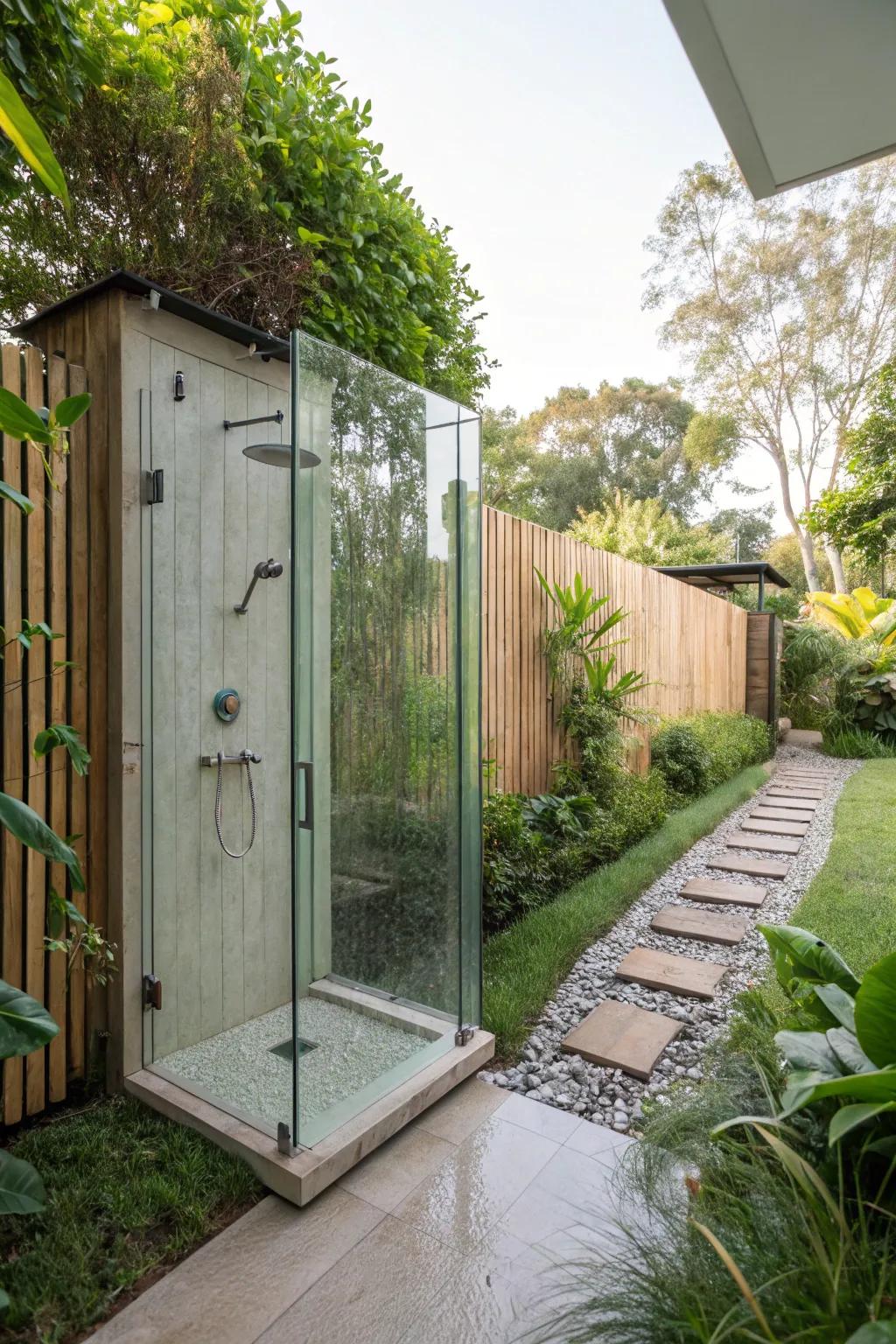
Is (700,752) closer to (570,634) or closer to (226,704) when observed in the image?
(570,634)

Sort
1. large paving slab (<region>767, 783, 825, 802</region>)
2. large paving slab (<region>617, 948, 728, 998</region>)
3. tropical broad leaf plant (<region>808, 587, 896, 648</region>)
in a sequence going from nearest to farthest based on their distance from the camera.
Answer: large paving slab (<region>617, 948, 728, 998</region>) < large paving slab (<region>767, 783, 825, 802</region>) < tropical broad leaf plant (<region>808, 587, 896, 648</region>)

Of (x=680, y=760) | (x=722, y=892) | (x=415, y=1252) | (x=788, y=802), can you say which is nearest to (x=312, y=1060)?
(x=415, y=1252)

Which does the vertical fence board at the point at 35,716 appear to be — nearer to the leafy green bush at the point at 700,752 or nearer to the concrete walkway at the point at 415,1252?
the concrete walkway at the point at 415,1252

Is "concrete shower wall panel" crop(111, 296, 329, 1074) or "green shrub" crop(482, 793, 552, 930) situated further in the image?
"green shrub" crop(482, 793, 552, 930)

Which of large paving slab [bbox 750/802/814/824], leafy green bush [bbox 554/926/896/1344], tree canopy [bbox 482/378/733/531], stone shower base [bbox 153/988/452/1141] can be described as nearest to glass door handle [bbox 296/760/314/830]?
stone shower base [bbox 153/988/452/1141]

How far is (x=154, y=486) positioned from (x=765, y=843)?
4775mm

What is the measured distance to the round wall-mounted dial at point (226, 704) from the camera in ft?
8.28

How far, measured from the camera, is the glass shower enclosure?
2158mm

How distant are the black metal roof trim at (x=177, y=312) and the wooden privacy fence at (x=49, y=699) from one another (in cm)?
27

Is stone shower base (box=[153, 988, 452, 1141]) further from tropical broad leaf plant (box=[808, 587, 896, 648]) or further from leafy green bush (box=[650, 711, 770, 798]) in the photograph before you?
tropical broad leaf plant (box=[808, 587, 896, 648])

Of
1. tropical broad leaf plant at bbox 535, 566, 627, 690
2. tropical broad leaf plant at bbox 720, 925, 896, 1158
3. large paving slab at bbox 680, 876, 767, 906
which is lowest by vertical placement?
large paving slab at bbox 680, 876, 767, 906

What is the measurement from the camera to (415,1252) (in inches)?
66.1

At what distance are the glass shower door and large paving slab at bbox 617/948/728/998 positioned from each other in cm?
100

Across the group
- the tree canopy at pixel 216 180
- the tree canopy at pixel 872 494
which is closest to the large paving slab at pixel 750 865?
the tree canopy at pixel 216 180
